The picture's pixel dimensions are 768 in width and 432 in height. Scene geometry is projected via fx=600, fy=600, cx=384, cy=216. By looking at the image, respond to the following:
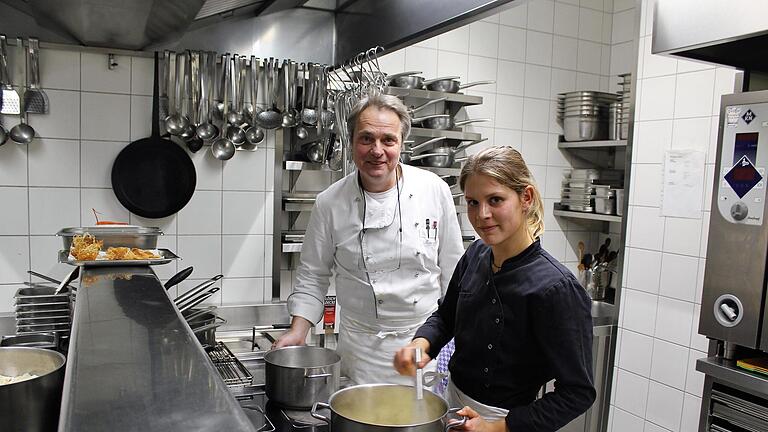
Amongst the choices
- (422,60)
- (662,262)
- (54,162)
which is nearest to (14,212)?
(54,162)

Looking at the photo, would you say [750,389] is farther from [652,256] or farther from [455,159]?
[455,159]

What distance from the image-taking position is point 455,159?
10.6ft

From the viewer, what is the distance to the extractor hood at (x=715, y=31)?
1514 mm

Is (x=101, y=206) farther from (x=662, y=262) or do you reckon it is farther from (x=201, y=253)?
(x=662, y=262)

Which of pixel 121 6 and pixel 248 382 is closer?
pixel 248 382

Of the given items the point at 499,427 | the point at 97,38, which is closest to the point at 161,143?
the point at 97,38

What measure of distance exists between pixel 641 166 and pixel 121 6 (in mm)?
2182

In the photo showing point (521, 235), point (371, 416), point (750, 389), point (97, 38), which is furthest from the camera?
point (97, 38)

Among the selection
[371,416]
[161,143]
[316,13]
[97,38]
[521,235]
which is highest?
[316,13]

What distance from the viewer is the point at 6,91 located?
243cm

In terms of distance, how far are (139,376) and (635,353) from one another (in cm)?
238

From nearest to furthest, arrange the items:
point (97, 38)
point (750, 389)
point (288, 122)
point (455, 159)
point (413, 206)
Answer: point (750, 389)
point (413, 206)
point (97, 38)
point (288, 122)
point (455, 159)

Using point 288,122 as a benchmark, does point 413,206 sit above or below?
below

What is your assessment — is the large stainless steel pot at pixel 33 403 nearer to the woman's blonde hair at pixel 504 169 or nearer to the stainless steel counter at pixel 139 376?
the stainless steel counter at pixel 139 376
